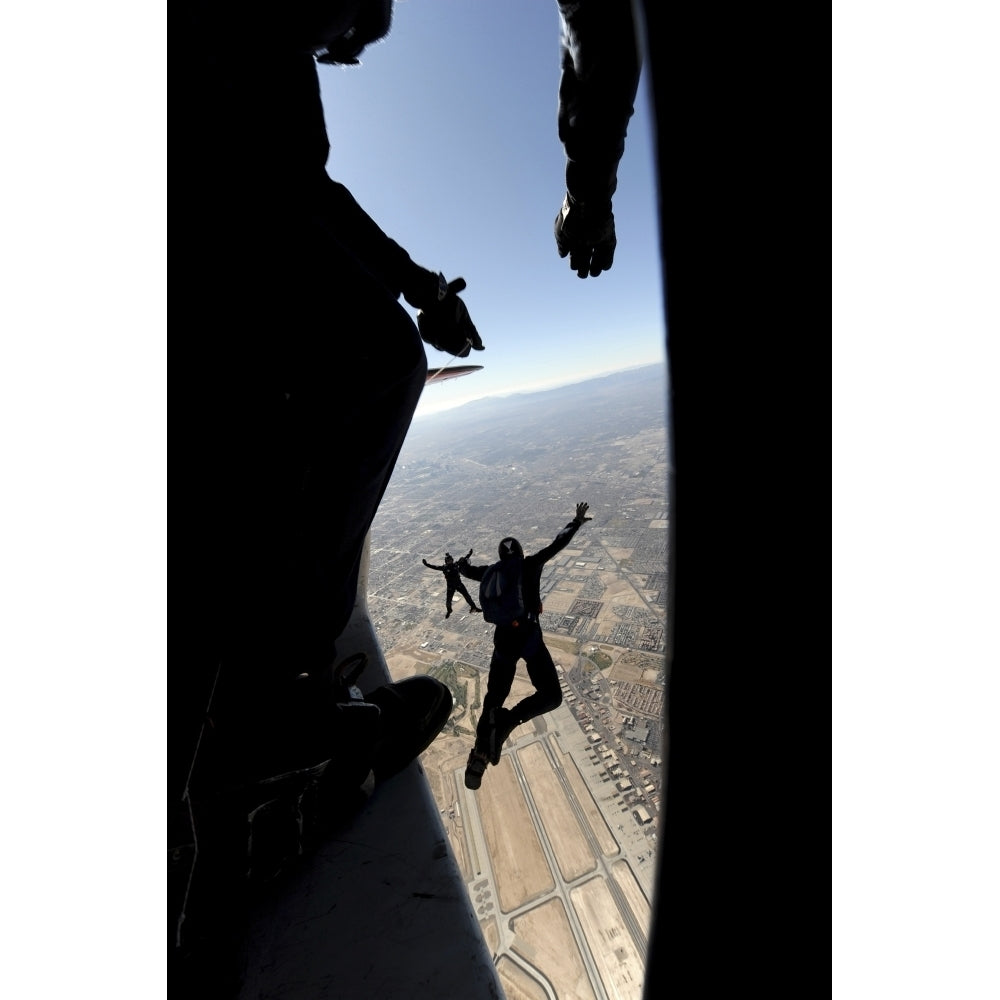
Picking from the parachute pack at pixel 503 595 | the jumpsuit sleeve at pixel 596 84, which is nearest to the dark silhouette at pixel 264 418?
the jumpsuit sleeve at pixel 596 84

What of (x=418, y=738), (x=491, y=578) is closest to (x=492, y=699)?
(x=491, y=578)

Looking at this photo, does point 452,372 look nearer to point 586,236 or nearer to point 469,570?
point 586,236

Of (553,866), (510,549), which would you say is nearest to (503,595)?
(510,549)

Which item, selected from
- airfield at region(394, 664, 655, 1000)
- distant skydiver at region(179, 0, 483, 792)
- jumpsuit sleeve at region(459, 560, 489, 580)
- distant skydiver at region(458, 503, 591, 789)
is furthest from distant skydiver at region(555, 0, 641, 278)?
airfield at region(394, 664, 655, 1000)

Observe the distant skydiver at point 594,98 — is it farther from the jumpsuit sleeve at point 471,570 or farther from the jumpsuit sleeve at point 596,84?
the jumpsuit sleeve at point 471,570

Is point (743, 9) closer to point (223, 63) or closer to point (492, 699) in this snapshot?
point (223, 63)

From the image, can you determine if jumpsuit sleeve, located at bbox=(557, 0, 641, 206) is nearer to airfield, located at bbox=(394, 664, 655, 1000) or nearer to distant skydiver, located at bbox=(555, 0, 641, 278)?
distant skydiver, located at bbox=(555, 0, 641, 278)
